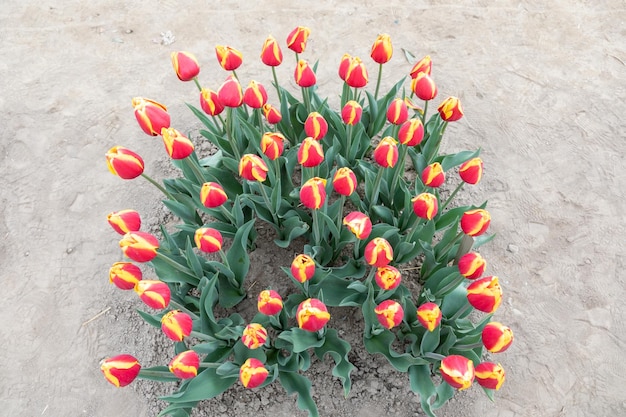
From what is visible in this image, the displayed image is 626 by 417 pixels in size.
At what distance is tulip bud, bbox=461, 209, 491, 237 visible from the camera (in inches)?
75.8

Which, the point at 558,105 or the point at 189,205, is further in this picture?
the point at 558,105

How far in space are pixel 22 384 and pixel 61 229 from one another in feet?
3.37


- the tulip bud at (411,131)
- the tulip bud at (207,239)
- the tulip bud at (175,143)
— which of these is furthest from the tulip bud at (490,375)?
the tulip bud at (175,143)

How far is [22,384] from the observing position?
288 cm

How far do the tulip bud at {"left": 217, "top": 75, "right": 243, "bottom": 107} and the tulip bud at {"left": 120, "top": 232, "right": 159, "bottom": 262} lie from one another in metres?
0.73

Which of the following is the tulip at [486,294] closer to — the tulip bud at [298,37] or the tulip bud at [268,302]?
the tulip bud at [268,302]

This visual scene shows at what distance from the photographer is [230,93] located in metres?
2.21

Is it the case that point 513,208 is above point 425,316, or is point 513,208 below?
below

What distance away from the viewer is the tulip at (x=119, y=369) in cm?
176

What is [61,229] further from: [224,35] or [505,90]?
[505,90]

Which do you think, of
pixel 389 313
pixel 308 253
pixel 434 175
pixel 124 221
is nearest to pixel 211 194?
pixel 124 221

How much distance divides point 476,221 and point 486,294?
0.30 meters

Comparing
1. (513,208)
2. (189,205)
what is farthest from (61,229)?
(513,208)

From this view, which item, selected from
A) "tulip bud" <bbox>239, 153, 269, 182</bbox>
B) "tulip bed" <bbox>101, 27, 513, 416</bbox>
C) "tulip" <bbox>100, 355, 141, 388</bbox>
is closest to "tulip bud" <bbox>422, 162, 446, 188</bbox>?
"tulip bed" <bbox>101, 27, 513, 416</bbox>
